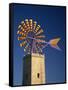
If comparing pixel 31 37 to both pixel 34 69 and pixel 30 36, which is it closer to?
pixel 30 36

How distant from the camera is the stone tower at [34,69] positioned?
77.6 inches

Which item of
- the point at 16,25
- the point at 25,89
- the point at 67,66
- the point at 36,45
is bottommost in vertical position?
the point at 25,89

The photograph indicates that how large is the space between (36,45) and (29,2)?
287 millimetres

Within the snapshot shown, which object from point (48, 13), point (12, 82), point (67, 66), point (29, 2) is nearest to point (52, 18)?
point (48, 13)

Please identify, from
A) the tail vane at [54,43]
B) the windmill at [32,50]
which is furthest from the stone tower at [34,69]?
the tail vane at [54,43]

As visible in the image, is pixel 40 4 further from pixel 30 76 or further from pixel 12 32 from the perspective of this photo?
pixel 30 76

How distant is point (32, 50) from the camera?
6.54 feet

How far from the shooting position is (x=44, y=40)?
2021 millimetres

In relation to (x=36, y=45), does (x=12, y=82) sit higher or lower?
lower

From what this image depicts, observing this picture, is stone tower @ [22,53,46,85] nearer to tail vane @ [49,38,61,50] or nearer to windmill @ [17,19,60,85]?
windmill @ [17,19,60,85]

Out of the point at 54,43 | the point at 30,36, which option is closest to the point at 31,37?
the point at 30,36

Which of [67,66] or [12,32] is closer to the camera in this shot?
[12,32]

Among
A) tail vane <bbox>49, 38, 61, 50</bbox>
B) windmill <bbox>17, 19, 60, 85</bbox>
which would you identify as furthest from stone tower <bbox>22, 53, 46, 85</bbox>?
tail vane <bbox>49, 38, 61, 50</bbox>

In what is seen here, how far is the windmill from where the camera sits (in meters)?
1.97
